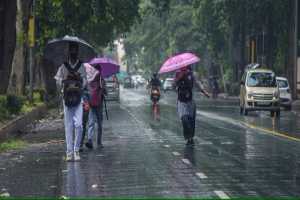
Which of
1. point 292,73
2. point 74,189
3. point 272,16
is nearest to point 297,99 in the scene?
point 292,73

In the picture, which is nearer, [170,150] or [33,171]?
[33,171]

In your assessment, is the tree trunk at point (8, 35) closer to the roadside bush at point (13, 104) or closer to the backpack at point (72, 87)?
the roadside bush at point (13, 104)

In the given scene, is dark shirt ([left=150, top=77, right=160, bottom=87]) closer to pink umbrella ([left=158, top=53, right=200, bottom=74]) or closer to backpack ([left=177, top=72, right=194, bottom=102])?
pink umbrella ([left=158, top=53, right=200, bottom=74])

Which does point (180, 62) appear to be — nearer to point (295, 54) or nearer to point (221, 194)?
point (221, 194)

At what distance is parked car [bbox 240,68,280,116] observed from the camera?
35938 millimetres

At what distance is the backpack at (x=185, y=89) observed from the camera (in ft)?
64.6

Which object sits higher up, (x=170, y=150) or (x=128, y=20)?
(x=128, y=20)

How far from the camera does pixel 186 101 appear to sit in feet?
65.0

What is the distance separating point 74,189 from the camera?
39.2ft

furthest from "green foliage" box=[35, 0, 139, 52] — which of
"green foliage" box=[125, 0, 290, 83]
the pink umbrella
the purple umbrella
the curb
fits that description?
the pink umbrella

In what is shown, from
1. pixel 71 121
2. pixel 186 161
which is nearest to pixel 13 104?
pixel 71 121

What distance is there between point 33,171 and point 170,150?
4.31m

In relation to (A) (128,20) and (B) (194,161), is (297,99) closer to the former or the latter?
(A) (128,20)

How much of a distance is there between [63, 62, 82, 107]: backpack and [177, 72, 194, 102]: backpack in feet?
13.8
